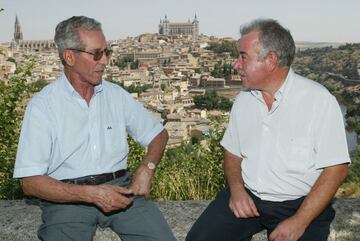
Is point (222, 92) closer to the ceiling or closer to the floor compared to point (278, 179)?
closer to the floor

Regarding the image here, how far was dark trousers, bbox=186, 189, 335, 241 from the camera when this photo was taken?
1656 mm

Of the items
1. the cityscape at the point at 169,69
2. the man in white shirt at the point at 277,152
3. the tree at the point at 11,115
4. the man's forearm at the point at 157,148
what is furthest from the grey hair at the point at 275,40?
the cityscape at the point at 169,69

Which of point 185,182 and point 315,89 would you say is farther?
point 185,182

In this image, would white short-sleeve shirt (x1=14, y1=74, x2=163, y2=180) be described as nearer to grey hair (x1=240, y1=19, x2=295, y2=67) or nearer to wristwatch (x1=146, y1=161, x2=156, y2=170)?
wristwatch (x1=146, y1=161, x2=156, y2=170)

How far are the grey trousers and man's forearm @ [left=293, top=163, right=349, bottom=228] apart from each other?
446 mm

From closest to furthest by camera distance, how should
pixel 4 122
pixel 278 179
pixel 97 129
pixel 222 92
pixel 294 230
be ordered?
pixel 294 230, pixel 278 179, pixel 97 129, pixel 4 122, pixel 222 92

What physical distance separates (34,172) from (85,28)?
51cm

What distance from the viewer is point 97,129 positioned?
1778mm

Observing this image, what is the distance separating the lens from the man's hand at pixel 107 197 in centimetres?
165

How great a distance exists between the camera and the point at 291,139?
5.30 feet

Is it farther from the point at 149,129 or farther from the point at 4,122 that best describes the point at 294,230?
A: the point at 4,122

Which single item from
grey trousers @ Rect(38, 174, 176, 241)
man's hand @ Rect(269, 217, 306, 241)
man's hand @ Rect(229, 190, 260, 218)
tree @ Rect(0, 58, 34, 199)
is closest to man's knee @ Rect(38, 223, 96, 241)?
grey trousers @ Rect(38, 174, 176, 241)

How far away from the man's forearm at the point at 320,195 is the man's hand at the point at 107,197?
558 mm

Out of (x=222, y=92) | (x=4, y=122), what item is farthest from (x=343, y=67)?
(x=4, y=122)
